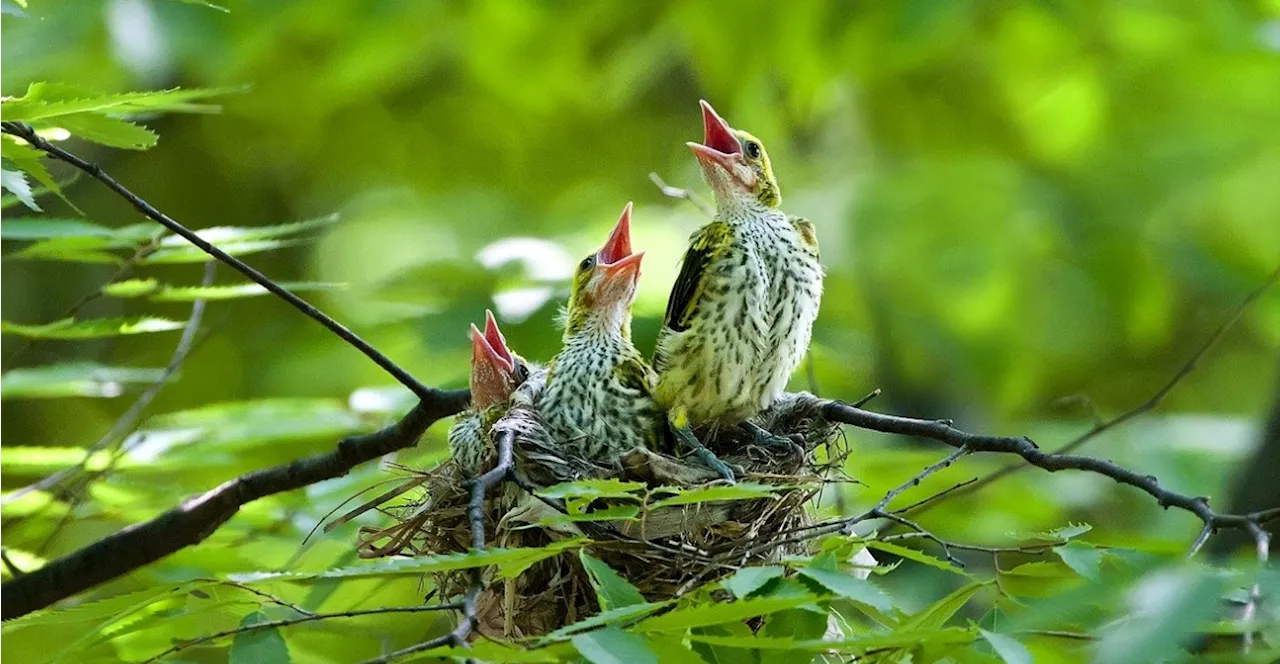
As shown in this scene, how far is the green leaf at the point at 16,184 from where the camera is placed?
2.31 metres

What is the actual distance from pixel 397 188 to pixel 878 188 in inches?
113

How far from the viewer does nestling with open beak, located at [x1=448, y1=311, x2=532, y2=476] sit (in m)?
3.84

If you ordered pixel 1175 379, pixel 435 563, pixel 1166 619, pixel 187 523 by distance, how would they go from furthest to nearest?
pixel 187 523
pixel 1175 379
pixel 435 563
pixel 1166 619

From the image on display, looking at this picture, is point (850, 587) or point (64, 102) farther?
point (64, 102)

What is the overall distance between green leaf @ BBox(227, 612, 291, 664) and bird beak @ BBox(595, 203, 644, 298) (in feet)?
6.90

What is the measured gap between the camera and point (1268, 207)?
21.6ft

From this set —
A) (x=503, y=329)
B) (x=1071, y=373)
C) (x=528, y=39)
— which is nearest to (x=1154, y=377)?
(x=1071, y=373)

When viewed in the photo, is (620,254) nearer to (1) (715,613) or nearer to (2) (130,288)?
(2) (130,288)

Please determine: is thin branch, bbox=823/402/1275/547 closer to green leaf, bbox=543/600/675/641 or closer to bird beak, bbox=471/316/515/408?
green leaf, bbox=543/600/675/641

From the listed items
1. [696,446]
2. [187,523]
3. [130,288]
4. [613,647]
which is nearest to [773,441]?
[696,446]

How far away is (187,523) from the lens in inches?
137

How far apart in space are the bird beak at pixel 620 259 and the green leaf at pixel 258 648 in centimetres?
210

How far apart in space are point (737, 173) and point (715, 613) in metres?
2.29

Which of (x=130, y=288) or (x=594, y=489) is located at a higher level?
(x=130, y=288)
